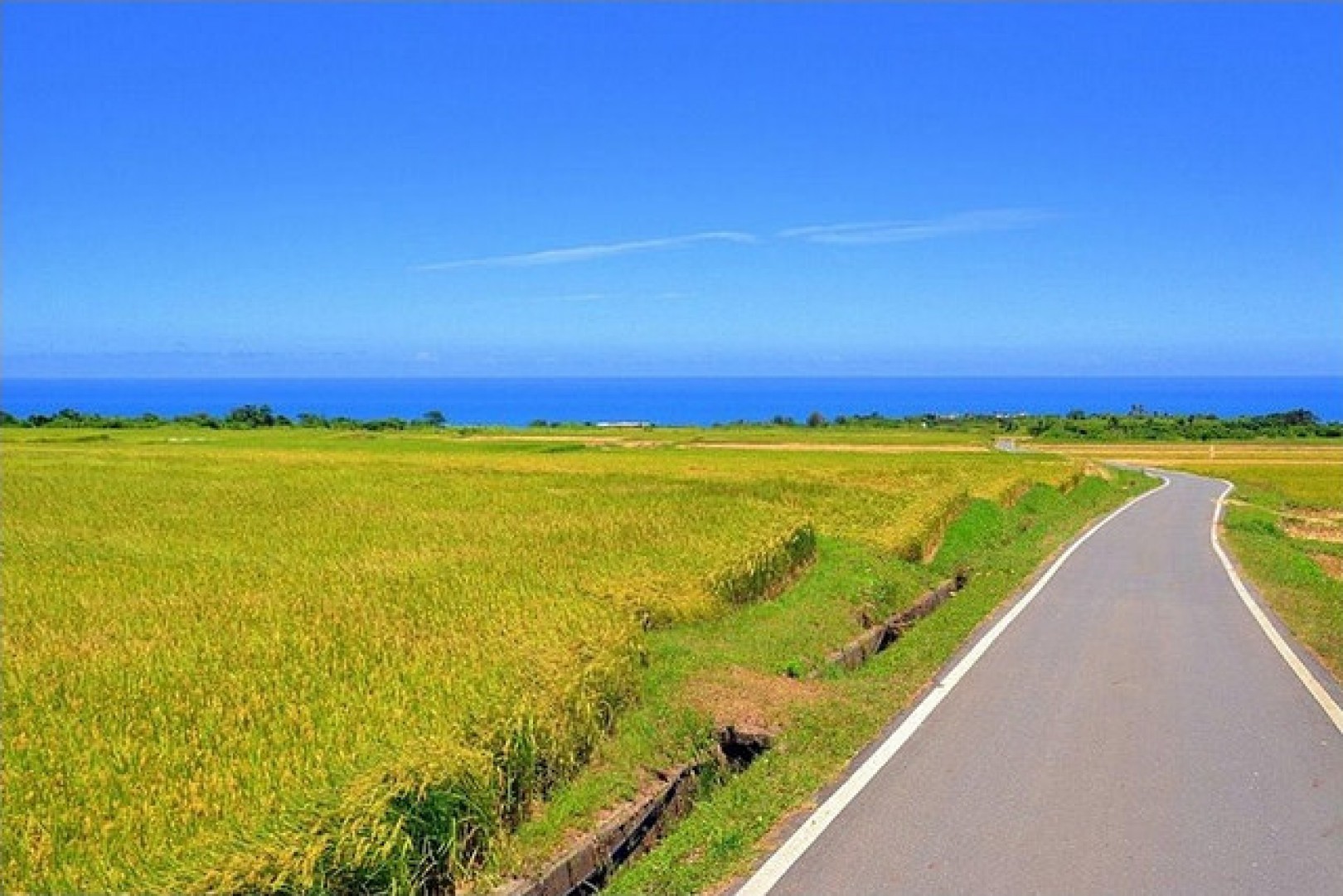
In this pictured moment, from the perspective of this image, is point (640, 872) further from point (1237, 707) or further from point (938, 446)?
point (938, 446)

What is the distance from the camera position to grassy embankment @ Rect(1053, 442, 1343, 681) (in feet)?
40.6

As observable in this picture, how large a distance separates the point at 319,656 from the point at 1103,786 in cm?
535

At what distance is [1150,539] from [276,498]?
1629 centimetres

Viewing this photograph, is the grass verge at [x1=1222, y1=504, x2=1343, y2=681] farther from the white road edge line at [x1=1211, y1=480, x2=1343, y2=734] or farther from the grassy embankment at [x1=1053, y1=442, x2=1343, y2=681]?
the white road edge line at [x1=1211, y1=480, x2=1343, y2=734]

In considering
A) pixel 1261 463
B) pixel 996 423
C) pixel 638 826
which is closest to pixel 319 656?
pixel 638 826

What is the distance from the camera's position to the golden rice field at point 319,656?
4.70 meters

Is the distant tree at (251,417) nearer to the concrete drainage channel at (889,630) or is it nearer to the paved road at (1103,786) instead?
the concrete drainage channel at (889,630)

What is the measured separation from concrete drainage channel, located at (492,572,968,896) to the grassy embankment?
540 centimetres

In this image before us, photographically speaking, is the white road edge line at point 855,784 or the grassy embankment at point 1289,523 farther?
the grassy embankment at point 1289,523

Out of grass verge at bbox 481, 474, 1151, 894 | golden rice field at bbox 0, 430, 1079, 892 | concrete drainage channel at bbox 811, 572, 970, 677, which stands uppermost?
golden rice field at bbox 0, 430, 1079, 892

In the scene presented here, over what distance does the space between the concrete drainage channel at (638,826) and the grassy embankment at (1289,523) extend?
540 centimetres

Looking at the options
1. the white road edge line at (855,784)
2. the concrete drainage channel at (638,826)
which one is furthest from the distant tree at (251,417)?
the concrete drainage channel at (638,826)

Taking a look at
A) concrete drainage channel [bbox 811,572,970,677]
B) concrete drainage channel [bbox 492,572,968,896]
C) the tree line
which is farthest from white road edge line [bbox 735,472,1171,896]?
the tree line

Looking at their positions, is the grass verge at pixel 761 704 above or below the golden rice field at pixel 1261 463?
above
